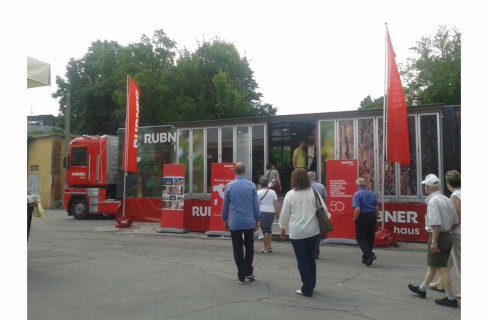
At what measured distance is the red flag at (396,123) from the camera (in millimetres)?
12102

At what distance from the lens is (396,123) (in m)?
12.2

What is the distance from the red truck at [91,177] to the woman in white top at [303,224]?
597 inches

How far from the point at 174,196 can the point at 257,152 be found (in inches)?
119

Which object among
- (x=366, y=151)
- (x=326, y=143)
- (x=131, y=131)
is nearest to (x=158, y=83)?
(x=131, y=131)

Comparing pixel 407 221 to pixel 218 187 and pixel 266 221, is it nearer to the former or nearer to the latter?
pixel 266 221

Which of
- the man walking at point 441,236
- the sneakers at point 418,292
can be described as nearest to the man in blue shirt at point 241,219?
the sneakers at point 418,292

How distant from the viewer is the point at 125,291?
688cm

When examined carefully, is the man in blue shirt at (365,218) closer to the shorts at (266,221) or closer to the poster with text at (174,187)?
Result: the shorts at (266,221)

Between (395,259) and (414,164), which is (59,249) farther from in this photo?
(414,164)

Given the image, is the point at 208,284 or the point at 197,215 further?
the point at 197,215

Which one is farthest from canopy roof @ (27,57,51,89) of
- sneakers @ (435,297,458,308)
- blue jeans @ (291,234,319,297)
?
sneakers @ (435,297,458,308)

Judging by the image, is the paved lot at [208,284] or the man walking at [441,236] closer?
the paved lot at [208,284]

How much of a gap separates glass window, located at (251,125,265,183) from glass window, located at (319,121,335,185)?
2000 mm

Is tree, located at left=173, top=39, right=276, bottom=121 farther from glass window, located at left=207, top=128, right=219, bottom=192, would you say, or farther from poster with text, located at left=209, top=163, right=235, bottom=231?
poster with text, located at left=209, top=163, right=235, bottom=231
